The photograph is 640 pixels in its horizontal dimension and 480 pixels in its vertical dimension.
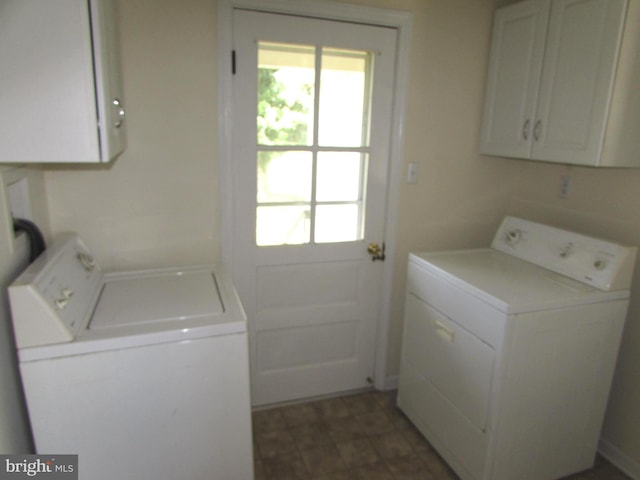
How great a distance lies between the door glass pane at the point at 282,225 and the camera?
2.25 metres

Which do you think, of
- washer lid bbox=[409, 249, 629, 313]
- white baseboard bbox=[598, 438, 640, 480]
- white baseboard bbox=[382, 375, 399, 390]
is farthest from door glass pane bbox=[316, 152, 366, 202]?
white baseboard bbox=[598, 438, 640, 480]

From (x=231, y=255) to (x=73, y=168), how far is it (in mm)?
781

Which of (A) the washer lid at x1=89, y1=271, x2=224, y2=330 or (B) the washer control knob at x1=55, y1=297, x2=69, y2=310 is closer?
(B) the washer control knob at x1=55, y1=297, x2=69, y2=310

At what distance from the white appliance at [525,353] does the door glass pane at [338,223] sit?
1.46ft

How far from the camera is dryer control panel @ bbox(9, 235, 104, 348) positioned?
4.09 ft

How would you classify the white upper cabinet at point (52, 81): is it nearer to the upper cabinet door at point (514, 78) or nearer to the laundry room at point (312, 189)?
the laundry room at point (312, 189)

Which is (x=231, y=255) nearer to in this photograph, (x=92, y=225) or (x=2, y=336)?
(x=92, y=225)

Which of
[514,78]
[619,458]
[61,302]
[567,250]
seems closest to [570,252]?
[567,250]

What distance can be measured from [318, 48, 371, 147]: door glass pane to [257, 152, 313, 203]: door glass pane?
0.50 feet

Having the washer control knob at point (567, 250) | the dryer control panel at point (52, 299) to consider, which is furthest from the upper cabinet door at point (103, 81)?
the washer control knob at point (567, 250)

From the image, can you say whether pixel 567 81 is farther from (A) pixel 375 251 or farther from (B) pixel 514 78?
(A) pixel 375 251

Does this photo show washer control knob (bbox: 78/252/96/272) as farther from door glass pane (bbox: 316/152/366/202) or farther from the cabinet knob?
door glass pane (bbox: 316/152/366/202)

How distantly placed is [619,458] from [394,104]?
201cm

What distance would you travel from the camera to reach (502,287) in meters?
1.83
